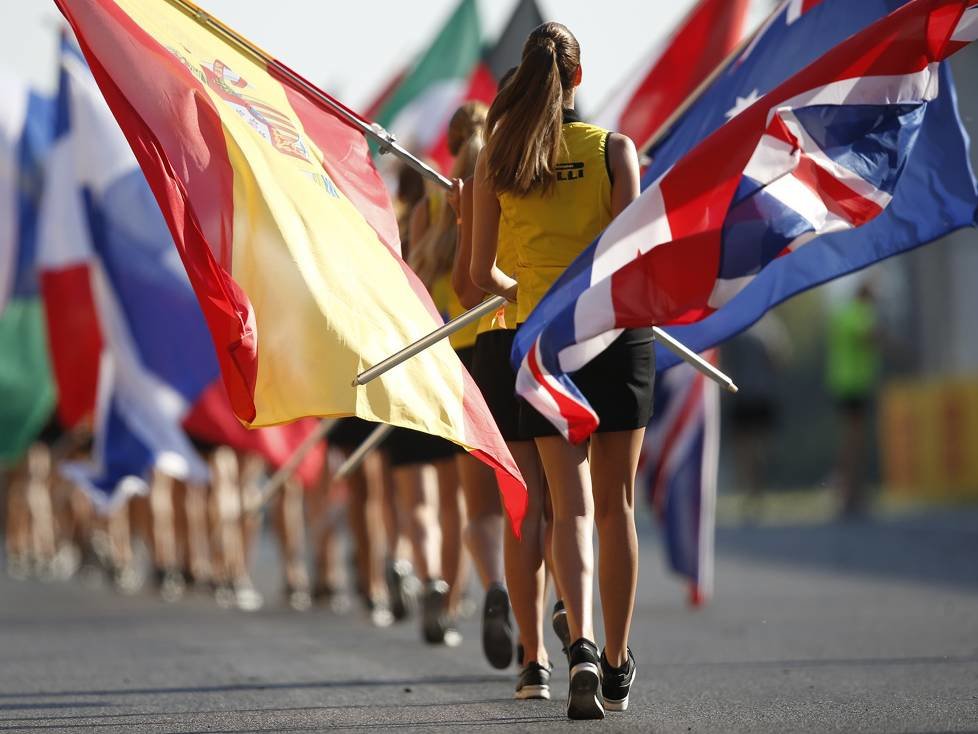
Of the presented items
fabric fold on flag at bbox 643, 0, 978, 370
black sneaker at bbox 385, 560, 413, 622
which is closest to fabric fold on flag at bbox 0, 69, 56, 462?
black sneaker at bbox 385, 560, 413, 622

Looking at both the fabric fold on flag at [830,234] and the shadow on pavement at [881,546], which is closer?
the fabric fold on flag at [830,234]

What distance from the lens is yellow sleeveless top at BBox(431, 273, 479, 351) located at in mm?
7879

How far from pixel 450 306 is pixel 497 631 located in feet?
5.28

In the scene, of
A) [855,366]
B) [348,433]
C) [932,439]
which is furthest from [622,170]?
[932,439]

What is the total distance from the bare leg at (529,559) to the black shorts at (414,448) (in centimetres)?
240

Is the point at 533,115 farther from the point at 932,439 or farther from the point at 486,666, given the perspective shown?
the point at 932,439

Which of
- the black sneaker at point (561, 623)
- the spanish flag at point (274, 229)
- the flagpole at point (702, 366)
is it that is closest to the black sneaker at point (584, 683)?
the spanish flag at point (274, 229)

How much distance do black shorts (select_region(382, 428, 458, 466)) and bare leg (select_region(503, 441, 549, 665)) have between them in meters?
2.40

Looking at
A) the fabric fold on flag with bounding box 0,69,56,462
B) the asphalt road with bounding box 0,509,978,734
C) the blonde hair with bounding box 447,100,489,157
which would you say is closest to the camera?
the asphalt road with bounding box 0,509,978,734

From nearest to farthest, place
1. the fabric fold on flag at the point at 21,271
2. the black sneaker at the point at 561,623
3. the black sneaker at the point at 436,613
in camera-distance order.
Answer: the black sneaker at the point at 561,623 < the black sneaker at the point at 436,613 < the fabric fold on flag at the point at 21,271

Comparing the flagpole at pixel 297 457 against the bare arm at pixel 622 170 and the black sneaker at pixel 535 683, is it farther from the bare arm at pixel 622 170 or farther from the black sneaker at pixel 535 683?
the bare arm at pixel 622 170

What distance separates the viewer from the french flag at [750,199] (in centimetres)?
580

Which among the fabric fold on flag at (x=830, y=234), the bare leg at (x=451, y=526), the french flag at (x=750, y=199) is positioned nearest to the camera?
the french flag at (x=750, y=199)

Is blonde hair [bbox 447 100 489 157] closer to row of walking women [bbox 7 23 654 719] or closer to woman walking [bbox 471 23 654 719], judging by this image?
row of walking women [bbox 7 23 654 719]
